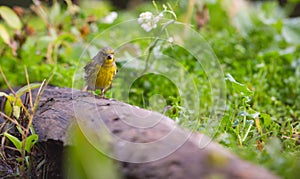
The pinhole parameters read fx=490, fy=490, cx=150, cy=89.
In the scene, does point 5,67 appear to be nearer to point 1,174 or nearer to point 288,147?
point 1,174

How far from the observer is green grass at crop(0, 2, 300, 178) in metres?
1.55

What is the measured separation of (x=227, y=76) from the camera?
1.66m

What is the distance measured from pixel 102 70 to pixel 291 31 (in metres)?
1.91

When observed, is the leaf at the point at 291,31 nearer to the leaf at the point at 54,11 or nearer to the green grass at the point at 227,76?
the green grass at the point at 227,76

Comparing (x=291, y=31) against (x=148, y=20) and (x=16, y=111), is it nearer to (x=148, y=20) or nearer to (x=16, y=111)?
(x=148, y=20)

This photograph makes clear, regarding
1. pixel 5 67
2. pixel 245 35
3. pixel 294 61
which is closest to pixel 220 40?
pixel 245 35

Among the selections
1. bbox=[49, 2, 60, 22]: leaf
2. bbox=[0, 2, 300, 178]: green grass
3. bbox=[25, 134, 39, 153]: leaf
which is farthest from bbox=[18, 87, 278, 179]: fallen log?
bbox=[49, 2, 60, 22]: leaf

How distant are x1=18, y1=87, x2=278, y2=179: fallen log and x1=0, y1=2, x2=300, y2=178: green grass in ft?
0.46

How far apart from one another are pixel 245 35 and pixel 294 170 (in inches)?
88.6

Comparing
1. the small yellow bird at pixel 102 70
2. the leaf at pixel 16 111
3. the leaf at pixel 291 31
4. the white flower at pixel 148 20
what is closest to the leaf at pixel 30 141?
the leaf at pixel 16 111

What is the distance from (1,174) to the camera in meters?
1.55

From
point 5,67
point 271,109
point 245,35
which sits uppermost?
point 245,35

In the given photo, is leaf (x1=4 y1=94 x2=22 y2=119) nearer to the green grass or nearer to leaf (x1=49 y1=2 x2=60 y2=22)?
the green grass

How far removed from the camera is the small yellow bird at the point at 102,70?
161 cm
